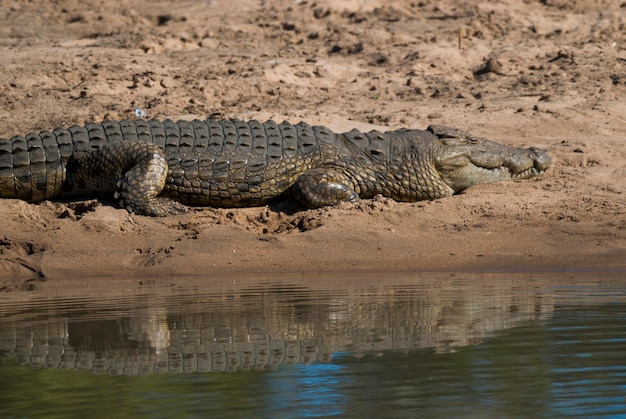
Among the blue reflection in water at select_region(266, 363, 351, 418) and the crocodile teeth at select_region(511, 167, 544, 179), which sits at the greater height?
the blue reflection in water at select_region(266, 363, 351, 418)

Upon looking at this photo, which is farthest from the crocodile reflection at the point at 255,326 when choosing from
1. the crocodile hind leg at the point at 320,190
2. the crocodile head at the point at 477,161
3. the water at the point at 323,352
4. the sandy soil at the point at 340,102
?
the crocodile head at the point at 477,161

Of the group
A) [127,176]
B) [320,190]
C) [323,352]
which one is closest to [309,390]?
[323,352]

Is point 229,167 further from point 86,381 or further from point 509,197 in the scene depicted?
point 86,381

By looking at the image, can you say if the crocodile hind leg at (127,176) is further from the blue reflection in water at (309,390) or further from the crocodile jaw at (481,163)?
the blue reflection in water at (309,390)

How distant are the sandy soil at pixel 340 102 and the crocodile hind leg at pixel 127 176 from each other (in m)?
0.17

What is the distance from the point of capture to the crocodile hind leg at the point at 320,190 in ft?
31.1

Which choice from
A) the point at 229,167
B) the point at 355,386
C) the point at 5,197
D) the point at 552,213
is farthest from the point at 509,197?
the point at 355,386

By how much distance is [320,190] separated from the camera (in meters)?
9.50

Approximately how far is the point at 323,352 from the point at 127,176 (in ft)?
16.9

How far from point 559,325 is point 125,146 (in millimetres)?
5336

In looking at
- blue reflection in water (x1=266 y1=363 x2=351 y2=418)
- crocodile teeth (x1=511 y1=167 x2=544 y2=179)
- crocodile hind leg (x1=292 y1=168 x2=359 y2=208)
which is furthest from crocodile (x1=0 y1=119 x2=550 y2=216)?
blue reflection in water (x1=266 y1=363 x2=351 y2=418)

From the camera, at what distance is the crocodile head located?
1017cm

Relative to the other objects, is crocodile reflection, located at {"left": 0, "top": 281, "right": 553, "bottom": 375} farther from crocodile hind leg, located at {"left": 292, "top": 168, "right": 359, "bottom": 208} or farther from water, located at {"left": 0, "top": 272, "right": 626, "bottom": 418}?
crocodile hind leg, located at {"left": 292, "top": 168, "right": 359, "bottom": 208}

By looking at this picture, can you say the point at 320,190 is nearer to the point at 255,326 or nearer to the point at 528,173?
the point at 528,173
